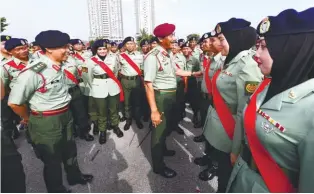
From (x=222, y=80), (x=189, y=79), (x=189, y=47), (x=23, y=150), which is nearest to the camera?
(x=222, y=80)

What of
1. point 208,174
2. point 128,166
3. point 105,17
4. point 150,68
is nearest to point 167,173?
point 208,174

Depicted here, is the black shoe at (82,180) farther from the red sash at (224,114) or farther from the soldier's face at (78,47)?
the soldier's face at (78,47)

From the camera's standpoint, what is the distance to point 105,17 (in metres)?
109

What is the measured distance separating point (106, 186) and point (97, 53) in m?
2.95

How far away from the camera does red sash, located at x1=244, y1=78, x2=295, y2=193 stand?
3.91ft

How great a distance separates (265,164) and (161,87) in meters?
1.97

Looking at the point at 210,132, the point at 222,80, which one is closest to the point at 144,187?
the point at 210,132

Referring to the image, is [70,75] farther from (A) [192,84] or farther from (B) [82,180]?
(A) [192,84]

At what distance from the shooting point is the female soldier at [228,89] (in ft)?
6.93

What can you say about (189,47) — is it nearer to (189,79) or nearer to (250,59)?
(189,79)

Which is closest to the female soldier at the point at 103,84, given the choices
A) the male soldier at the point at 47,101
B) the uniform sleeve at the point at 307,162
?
the male soldier at the point at 47,101

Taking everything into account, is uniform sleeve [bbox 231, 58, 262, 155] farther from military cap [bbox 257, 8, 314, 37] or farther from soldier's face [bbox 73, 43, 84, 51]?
soldier's face [bbox 73, 43, 84, 51]

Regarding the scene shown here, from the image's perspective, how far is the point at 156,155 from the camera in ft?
10.4

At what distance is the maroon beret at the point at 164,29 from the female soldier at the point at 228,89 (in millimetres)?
682
